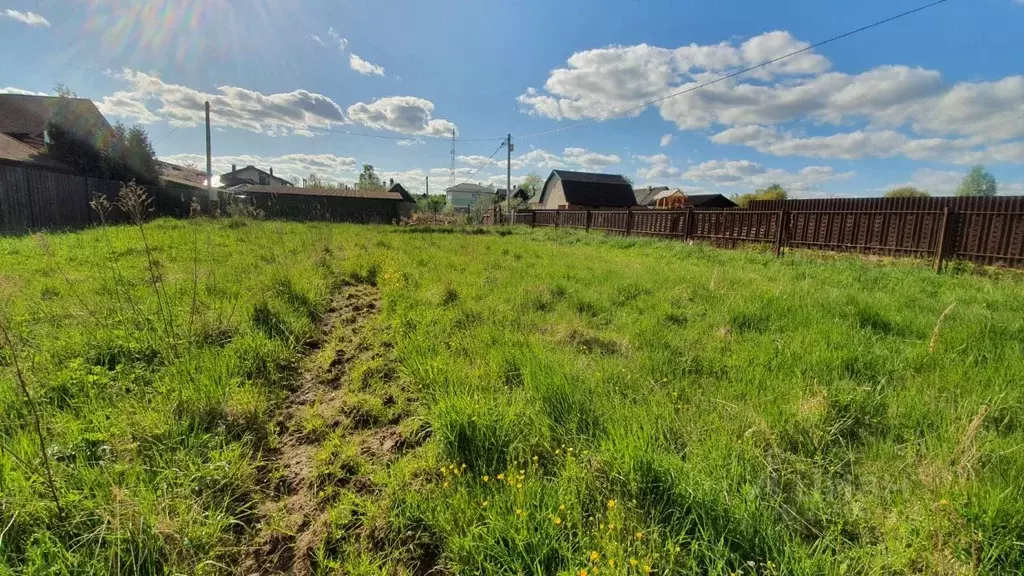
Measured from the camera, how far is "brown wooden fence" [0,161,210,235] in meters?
10.7

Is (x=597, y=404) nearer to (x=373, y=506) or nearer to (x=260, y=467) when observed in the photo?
(x=373, y=506)

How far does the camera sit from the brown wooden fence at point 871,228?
7.73 m

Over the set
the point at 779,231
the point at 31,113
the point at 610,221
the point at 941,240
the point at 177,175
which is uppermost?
the point at 31,113

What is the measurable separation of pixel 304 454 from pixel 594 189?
39.2m

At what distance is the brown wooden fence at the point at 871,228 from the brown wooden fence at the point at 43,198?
54.2 ft

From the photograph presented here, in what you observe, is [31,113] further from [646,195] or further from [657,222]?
[646,195]

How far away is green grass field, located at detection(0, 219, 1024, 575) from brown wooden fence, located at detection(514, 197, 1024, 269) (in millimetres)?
5809

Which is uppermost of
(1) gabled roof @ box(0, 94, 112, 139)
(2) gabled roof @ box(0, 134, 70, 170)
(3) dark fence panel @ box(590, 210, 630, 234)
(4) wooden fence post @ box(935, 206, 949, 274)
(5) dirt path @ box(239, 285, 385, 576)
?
(1) gabled roof @ box(0, 94, 112, 139)

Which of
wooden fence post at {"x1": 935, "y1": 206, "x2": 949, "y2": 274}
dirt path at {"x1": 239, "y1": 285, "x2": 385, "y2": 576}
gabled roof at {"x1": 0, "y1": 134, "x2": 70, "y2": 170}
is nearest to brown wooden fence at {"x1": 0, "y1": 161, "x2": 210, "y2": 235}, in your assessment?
gabled roof at {"x1": 0, "y1": 134, "x2": 70, "y2": 170}

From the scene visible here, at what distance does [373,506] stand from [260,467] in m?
0.73

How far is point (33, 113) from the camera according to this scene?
20844 mm

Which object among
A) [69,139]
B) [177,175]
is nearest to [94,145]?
[69,139]

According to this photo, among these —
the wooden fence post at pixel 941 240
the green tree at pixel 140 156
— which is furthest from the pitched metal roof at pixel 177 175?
the wooden fence post at pixel 941 240

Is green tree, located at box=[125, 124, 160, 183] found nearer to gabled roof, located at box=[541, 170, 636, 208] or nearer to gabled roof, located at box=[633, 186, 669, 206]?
gabled roof, located at box=[541, 170, 636, 208]
